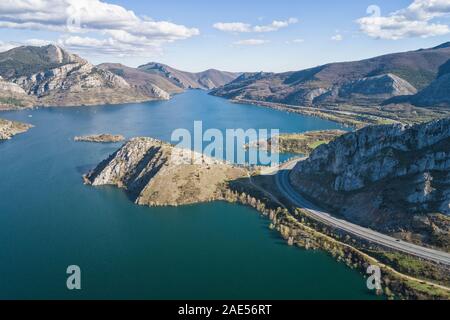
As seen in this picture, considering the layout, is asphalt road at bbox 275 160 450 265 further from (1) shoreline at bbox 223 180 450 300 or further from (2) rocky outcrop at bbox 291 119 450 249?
(2) rocky outcrop at bbox 291 119 450 249

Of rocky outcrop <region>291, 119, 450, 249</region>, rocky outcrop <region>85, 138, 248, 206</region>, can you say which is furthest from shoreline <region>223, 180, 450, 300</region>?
rocky outcrop <region>291, 119, 450, 249</region>

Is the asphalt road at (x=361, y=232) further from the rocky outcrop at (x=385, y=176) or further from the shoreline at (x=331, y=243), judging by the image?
the rocky outcrop at (x=385, y=176)

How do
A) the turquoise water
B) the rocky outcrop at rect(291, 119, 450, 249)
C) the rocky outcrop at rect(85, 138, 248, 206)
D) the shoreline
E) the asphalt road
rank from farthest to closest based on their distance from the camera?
1. the rocky outcrop at rect(85, 138, 248, 206)
2. the rocky outcrop at rect(291, 119, 450, 249)
3. the asphalt road
4. the turquoise water
5. the shoreline

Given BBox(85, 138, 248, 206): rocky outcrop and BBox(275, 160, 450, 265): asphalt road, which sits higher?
BBox(85, 138, 248, 206): rocky outcrop

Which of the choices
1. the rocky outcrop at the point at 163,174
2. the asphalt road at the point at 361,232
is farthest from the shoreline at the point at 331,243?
the rocky outcrop at the point at 163,174

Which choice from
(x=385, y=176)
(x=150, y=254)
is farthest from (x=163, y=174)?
(x=385, y=176)

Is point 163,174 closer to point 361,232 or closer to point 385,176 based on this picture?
point 361,232

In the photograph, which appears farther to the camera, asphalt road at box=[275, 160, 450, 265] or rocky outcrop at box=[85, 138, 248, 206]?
rocky outcrop at box=[85, 138, 248, 206]
